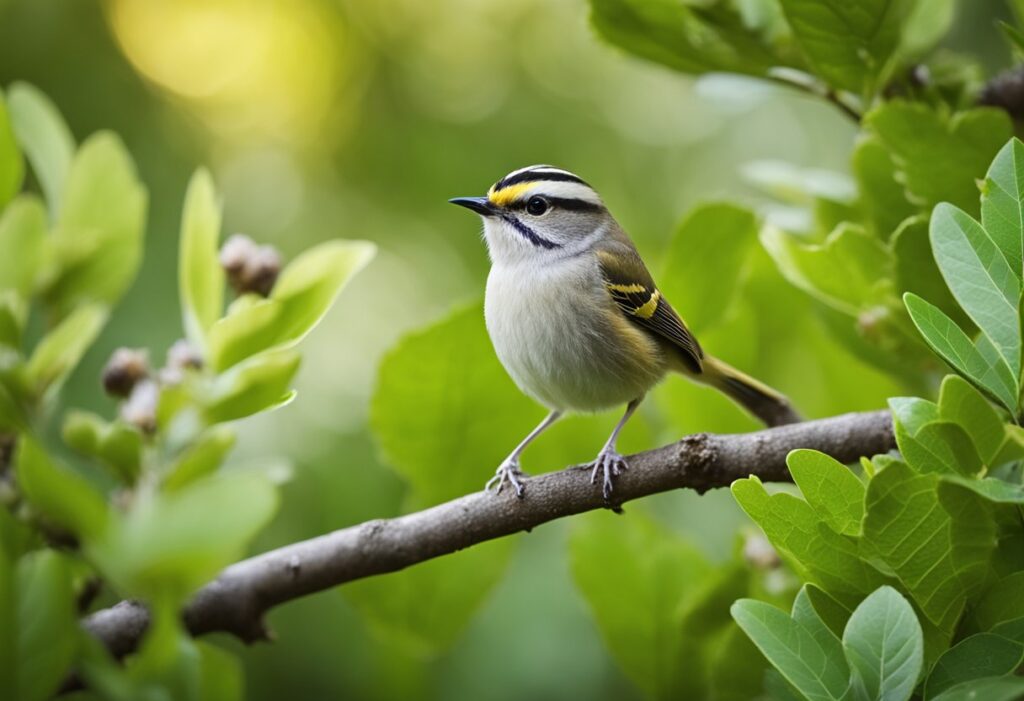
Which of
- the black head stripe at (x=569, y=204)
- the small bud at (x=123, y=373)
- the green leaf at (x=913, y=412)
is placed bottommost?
the black head stripe at (x=569, y=204)

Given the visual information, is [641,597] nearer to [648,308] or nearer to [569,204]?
[648,308]

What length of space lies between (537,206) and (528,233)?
9cm

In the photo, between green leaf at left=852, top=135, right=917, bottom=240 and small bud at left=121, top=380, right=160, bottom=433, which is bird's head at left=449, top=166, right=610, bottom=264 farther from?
small bud at left=121, top=380, right=160, bottom=433

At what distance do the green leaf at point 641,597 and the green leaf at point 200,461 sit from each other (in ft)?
2.83

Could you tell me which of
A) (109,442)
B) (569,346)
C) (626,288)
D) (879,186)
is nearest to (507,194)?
(626,288)

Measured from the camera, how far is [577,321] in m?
2.35

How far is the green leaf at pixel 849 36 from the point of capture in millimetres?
1448

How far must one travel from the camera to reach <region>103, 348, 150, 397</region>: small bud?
124cm

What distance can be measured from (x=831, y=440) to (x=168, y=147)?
2.72 meters

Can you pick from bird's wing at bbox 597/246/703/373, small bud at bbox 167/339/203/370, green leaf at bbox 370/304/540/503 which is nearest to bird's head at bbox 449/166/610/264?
bird's wing at bbox 597/246/703/373

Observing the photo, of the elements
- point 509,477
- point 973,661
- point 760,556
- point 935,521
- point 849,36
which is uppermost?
point 849,36

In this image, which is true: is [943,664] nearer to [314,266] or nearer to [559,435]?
[314,266]

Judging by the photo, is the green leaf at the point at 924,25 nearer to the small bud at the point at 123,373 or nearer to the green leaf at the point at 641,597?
the green leaf at the point at 641,597

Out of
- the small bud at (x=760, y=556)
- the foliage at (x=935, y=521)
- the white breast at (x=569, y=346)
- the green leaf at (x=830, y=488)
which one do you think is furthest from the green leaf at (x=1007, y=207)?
the white breast at (x=569, y=346)
